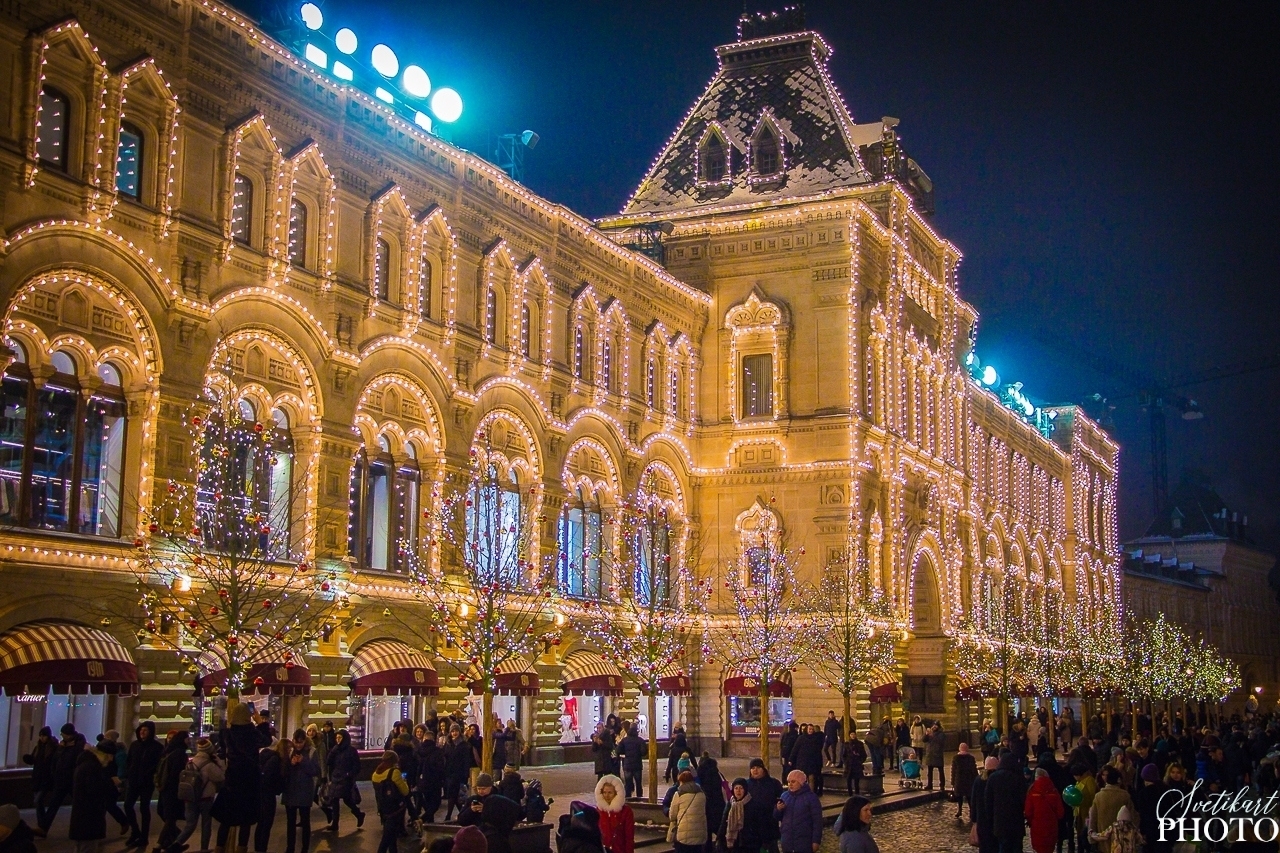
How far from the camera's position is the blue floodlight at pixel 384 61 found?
42594 millimetres

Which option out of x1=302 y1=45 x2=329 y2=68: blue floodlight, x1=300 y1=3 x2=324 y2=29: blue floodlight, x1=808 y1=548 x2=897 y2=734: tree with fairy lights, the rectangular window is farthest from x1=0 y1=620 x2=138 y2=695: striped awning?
the rectangular window

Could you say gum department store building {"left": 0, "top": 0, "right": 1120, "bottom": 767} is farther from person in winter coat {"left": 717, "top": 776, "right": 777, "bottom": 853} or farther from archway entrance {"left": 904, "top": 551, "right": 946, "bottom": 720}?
person in winter coat {"left": 717, "top": 776, "right": 777, "bottom": 853}

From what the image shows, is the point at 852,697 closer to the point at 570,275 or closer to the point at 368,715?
the point at 570,275

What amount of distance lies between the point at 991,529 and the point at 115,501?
170ft

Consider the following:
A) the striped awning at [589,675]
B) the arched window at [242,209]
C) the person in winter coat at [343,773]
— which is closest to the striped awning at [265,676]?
the person in winter coat at [343,773]

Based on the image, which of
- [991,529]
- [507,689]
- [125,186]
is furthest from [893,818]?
[991,529]

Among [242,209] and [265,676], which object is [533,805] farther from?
[242,209]

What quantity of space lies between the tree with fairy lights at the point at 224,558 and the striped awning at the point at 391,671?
217cm

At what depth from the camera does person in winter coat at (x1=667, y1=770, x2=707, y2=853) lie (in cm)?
1852

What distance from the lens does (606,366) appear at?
50.0 m

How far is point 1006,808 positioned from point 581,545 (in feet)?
96.5

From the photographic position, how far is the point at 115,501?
1217 inches

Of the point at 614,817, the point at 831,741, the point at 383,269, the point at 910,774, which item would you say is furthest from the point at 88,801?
the point at 831,741

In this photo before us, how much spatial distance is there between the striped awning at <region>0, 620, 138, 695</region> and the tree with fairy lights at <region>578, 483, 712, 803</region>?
13986 millimetres
